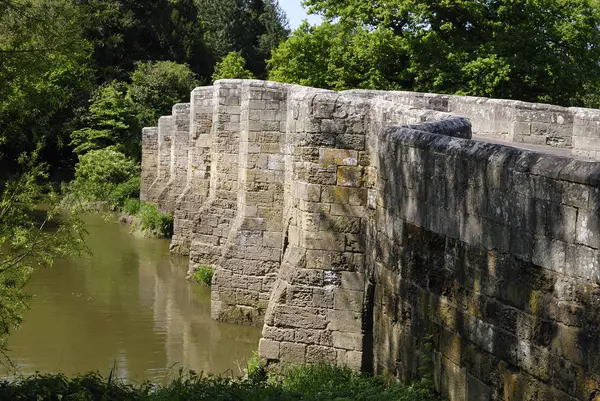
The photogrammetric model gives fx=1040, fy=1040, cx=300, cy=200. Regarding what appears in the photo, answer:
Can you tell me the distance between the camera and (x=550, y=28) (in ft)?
Result: 95.1

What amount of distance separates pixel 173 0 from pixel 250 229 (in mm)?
33356

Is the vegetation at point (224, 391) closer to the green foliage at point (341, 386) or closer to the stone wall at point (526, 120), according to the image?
the green foliage at point (341, 386)

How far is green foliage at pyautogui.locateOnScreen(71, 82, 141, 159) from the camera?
36.8 meters

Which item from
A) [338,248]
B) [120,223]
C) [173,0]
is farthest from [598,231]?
[173,0]

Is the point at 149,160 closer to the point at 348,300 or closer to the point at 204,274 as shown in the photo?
the point at 204,274

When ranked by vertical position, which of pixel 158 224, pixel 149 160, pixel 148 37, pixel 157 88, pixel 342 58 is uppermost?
pixel 148 37

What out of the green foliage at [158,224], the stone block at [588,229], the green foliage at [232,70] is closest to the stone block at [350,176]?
the stone block at [588,229]

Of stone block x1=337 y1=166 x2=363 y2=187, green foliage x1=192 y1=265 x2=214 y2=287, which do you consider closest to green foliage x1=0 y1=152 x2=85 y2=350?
stone block x1=337 y1=166 x2=363 y2=187

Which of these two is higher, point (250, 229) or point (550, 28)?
point (550, 28)

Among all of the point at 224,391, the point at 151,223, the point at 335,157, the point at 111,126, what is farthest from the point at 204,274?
the point at 111,126

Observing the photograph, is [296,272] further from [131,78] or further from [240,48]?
[240,48]

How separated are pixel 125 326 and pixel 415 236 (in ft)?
27.3

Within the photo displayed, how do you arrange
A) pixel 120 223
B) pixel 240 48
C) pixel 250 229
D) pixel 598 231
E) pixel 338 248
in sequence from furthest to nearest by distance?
pixel 240 48 → pixel 120 223 → pixel 250 229 → pixel 338 248 → pixel 598 231

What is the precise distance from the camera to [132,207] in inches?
1171
